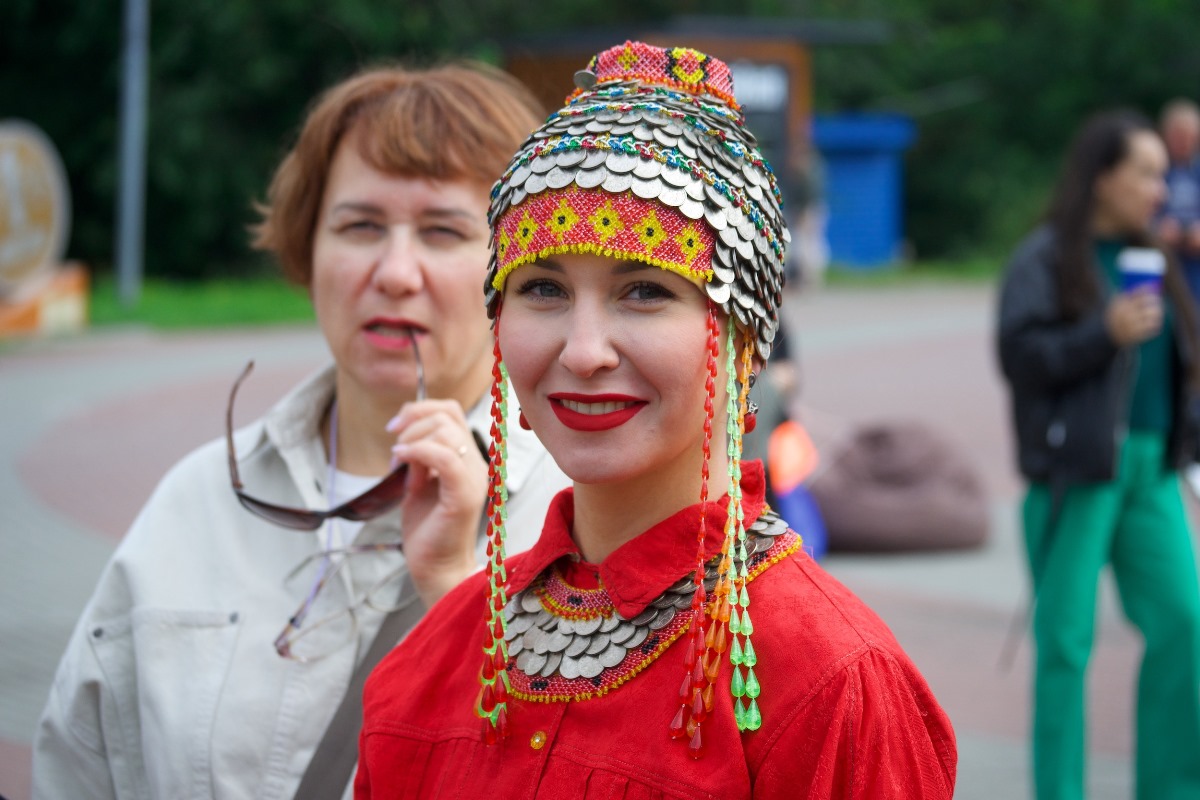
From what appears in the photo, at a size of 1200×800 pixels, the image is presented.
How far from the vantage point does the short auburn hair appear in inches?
104

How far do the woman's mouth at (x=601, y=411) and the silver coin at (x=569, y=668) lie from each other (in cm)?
28

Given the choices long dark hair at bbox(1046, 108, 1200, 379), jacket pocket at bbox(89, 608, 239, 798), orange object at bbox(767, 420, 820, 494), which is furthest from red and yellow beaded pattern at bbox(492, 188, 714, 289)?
long dark hair at bbox(1046, 108, 1200, 379)

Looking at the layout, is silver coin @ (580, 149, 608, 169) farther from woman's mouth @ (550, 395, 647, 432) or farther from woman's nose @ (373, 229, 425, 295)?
woman's nose @ (373, 229, 425, 295)

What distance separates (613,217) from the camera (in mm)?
1743

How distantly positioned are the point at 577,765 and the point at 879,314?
1942cm

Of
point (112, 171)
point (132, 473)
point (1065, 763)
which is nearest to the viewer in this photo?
point (1065, 763)

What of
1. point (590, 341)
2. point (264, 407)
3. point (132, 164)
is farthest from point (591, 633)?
point (132, 164)

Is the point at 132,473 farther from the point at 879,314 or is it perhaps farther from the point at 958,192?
the point at 958,192

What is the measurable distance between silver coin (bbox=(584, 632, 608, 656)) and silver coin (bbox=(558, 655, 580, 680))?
0.07 feet

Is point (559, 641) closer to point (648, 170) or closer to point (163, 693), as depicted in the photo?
point (648, 170)

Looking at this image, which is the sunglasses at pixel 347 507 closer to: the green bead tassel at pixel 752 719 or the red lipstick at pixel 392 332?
the red lipstick at pixel 392 332

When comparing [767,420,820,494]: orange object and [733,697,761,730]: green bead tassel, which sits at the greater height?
[733,697,761,730]: green bead tassel

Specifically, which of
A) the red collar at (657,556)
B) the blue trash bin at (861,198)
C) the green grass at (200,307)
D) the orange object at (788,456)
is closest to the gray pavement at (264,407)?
the green grass at (200,307)

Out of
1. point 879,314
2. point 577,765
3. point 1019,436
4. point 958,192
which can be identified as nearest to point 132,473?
point 1019,436
